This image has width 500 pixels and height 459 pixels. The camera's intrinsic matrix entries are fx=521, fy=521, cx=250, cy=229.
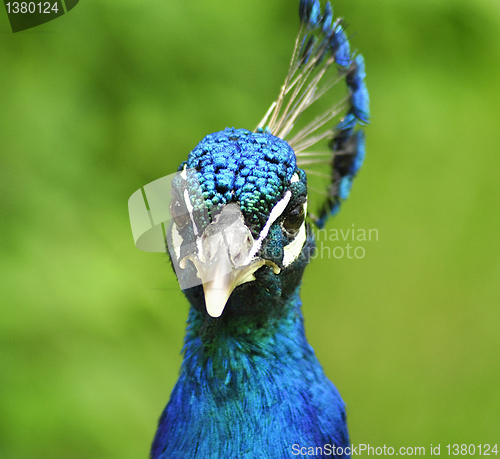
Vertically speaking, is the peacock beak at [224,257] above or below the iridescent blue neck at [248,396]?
above

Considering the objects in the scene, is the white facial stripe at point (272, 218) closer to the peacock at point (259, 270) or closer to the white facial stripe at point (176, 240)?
the peacock at point (259, 270)

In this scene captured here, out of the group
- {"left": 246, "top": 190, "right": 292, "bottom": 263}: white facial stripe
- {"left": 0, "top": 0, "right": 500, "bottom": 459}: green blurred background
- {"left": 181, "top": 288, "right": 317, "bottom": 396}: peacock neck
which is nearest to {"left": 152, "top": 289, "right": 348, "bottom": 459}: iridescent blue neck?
{"left": 181, "top": 288, "right": 317, "bottom": 396}: peacock neck

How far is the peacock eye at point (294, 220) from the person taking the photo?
3.73 feet

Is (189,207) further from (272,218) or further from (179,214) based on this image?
(272,218)

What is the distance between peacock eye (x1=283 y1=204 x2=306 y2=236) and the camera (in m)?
1.14

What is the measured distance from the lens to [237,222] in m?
1.02

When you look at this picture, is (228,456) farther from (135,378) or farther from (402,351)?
(402,351)

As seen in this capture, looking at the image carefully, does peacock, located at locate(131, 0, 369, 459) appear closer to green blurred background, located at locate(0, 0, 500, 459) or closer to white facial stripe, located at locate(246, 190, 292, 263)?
white facial stripe, located at locate(246, 190, 292, 263)

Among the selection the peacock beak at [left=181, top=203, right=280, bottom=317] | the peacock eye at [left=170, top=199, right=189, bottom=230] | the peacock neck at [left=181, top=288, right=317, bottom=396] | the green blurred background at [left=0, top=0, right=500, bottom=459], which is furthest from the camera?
the green blurred background at [left=0, top=0, right=500, bottom=459]

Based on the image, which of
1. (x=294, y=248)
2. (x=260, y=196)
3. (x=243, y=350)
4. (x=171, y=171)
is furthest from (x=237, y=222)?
(x=171, y=171)

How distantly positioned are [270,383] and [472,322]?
1.91 meters

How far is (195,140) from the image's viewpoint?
2.46 meters

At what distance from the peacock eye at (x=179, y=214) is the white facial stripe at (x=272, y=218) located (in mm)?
156

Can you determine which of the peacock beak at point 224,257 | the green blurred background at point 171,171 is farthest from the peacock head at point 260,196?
the green blurred background at point 171,171
